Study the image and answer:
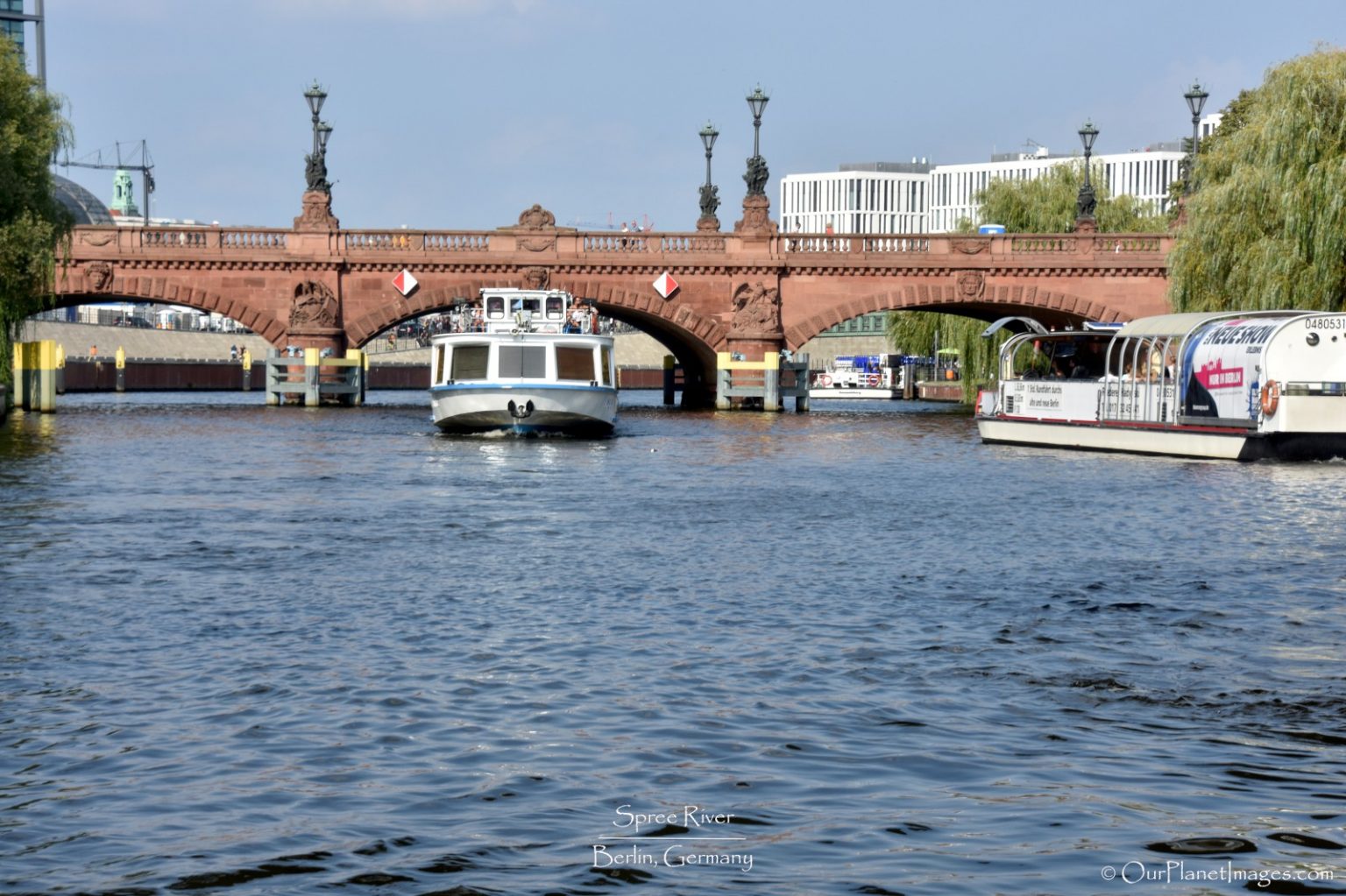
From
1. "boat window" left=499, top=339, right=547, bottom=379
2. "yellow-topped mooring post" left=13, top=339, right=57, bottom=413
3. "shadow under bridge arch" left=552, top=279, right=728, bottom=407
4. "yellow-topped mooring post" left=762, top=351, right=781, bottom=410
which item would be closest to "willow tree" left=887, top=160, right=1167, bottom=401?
"shadow under bridge arch" left=552, top=279, right=728, bottom=407

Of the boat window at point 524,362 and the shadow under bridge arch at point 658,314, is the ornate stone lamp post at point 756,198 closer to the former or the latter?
the shadow under bridge arch at point 658,314

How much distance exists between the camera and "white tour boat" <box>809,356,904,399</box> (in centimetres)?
11131

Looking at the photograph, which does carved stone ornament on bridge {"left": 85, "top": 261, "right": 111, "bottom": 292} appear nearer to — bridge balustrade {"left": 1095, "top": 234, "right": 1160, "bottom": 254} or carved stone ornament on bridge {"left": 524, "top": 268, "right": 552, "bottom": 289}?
carved stone ornament on bridge {"left": 524, "top": 268, "right": 552, "bottom": 289}

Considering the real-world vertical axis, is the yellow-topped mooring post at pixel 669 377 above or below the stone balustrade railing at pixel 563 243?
below

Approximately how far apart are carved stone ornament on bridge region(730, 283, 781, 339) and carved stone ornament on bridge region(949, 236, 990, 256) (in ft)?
23.1

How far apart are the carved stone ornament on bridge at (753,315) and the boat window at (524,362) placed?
2366 centimetres

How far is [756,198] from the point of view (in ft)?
238

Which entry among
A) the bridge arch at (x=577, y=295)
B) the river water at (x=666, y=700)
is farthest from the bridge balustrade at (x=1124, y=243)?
the river water at (x=666, y=700)

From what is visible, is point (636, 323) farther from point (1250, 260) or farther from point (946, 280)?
point (1250, 260)

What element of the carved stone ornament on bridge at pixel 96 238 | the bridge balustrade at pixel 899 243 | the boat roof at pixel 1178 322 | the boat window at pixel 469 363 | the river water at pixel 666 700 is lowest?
the river water at pixel 666 700

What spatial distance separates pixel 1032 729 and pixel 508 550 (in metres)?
11.3

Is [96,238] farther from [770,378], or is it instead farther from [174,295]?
[770,378]

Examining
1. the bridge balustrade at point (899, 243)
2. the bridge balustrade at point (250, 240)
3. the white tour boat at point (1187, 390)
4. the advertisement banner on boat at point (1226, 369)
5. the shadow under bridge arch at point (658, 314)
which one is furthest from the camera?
the bridge balustrade at point (899, 243)

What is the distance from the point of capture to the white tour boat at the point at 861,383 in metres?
111
